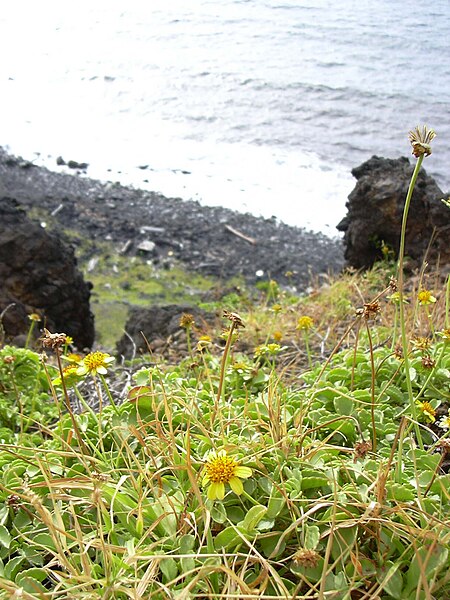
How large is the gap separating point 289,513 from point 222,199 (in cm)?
1395

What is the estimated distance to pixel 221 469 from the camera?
161 cm

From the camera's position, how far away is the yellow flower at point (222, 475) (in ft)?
5.22

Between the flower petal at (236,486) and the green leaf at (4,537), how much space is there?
0.60 meters

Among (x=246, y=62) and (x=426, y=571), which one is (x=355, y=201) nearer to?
(x=426, y=571)

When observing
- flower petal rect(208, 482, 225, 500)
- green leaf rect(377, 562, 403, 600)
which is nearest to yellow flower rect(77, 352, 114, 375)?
flower petal rect(208, 482, 225, 500)

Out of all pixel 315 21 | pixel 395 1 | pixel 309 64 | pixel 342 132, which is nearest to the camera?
pixel 342 132

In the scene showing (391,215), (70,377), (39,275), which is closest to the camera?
(70,377)

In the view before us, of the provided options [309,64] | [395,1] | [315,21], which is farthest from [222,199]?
[395,1]

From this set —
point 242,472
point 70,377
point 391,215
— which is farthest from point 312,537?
point 391,215

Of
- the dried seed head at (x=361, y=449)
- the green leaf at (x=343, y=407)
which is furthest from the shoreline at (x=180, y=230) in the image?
the dried seed head at (x=361, y=449)

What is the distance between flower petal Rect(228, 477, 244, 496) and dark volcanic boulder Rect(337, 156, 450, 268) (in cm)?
594

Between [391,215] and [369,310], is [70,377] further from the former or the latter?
[391,215]

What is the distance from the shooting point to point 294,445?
189cm

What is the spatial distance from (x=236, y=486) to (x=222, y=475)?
4 cm
